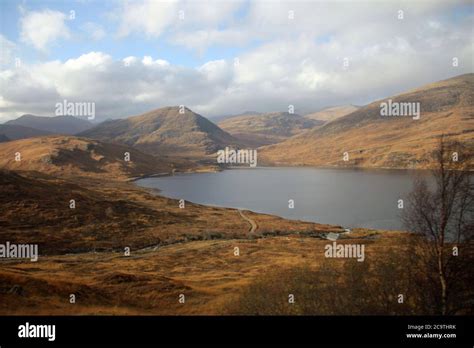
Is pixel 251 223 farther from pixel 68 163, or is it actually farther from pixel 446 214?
pixel 68 163

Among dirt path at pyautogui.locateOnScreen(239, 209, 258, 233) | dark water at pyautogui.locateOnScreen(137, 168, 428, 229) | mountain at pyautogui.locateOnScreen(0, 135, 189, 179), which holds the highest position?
mountain at pyautogui.locateOnScreen(0, 135, 189, 179)

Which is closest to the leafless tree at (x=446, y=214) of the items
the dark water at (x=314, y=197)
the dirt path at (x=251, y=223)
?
A: the dirt path at (x=251, y=223)

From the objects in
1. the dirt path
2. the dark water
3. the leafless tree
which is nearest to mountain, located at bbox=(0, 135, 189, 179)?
the dark water

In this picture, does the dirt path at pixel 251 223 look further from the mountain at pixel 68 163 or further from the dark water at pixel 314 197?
the mountain at pixel 68 163

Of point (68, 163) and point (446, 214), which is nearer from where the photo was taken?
point (446, 214)

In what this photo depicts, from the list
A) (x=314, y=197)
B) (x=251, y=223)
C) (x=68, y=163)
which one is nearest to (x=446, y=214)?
(x=251, y=223)

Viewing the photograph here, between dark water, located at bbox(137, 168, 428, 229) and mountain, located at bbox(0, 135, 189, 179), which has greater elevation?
mountain, located at bbox(0, 135, 189, 179)

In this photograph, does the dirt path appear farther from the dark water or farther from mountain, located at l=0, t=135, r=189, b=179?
mountain, located at l=0, t=135, r=189, b=179
